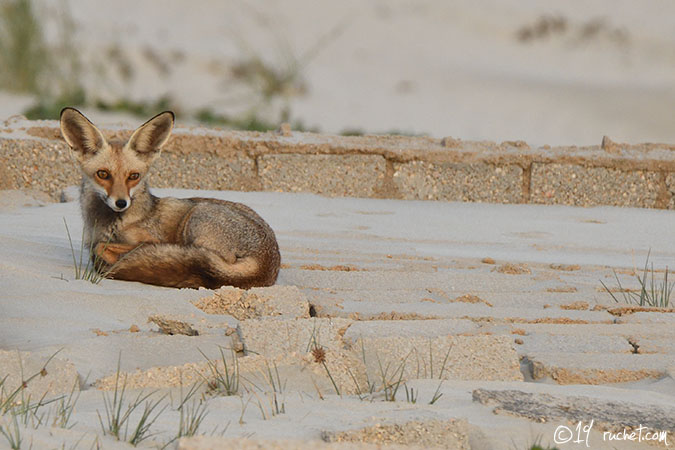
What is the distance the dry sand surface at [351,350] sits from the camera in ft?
8.17

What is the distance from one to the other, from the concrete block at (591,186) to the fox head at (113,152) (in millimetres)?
3881

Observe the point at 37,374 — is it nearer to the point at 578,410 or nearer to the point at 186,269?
the point at 186,269

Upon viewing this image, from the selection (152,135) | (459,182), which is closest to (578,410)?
(152,135)

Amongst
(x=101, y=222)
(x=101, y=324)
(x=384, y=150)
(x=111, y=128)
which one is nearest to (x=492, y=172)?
(x=384, y=150)

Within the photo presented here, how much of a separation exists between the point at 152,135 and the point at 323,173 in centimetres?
290

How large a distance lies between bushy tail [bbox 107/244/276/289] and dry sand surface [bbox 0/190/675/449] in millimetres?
82

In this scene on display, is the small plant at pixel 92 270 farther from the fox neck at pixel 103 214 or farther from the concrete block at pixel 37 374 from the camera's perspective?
the concrete block at pixel 37 374

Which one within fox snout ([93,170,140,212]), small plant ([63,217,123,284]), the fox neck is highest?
fox snout ([93,170,140,212])

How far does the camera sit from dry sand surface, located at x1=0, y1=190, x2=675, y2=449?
249 cm

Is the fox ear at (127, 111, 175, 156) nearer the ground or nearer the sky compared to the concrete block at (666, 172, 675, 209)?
nearer the sky

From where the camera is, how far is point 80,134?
15.0 ft

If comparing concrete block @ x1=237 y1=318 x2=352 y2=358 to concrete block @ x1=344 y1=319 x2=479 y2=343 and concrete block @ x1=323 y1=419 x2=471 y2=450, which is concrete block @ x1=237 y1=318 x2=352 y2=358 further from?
concrete block @ x1=323 y1=419 x2=471 y2=450

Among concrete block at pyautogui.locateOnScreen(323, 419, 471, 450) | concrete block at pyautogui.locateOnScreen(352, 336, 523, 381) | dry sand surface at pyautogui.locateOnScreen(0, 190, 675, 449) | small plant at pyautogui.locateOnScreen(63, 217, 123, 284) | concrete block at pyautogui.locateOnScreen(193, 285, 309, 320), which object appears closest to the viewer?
concrete block at pyautogui.locateOnScreen(323, 419, 471, 450)

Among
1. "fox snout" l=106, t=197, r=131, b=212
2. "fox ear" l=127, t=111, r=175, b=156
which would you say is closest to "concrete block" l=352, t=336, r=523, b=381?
"fox snout" l=106, t=197, r=131, b=212
